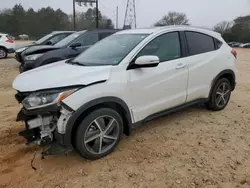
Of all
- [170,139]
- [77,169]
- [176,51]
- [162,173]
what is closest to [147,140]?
[170,139]

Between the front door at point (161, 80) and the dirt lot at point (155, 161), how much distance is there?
48 cm

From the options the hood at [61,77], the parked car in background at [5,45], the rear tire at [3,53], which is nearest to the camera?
the hood at [61,77]

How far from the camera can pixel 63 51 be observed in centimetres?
720

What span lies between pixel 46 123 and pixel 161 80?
1.73 metres

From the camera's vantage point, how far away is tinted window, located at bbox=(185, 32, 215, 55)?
164 inches

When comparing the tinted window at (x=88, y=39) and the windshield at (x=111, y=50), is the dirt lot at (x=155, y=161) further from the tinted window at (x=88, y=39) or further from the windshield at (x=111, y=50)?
the tinted window at (x=88, y=39)

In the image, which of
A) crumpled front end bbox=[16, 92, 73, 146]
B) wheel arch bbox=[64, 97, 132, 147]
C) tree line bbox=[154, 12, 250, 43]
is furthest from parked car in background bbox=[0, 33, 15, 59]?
tree line bbox=[154, 12, 250, 43]

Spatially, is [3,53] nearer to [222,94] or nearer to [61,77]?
[61,77]

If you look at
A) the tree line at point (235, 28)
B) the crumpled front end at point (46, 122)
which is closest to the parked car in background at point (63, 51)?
the crumpled front end at point (46, 122)

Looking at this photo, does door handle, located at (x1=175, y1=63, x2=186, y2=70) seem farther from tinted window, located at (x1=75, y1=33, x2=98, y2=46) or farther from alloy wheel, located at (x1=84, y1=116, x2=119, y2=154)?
tinted window, located at (x1=75, y1=33, x2=98, y2=46)

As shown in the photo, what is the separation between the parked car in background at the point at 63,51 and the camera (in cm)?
705

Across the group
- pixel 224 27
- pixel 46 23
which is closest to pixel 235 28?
pixel 224 27

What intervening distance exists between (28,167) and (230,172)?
2488 mm

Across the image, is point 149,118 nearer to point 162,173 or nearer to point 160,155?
point 160,155
